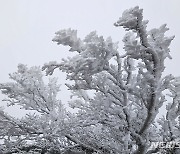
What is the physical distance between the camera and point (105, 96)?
142 inches

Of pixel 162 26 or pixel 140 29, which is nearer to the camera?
pixel 140 29

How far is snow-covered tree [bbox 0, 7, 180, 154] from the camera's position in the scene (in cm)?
272

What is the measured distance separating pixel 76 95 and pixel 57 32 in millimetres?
2437

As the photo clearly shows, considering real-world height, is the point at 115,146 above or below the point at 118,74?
below

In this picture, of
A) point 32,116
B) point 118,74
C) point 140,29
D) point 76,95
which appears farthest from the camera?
point 76,95

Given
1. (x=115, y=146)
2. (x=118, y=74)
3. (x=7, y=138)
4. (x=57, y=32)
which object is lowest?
(x=115, y=146)

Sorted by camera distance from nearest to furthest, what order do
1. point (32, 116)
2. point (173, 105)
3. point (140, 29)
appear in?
point (140, 29) < point (173, 105) < point (32, 116)

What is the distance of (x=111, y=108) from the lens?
11.5ft

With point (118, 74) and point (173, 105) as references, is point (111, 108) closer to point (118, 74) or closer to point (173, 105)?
point (118, 74)

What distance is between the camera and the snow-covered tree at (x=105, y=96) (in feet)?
8.94

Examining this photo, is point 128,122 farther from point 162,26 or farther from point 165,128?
point 162,26

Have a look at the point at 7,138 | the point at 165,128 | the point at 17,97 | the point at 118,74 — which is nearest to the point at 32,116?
the point at 17,97

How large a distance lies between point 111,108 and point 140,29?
1.37 m

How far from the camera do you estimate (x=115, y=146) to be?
373cm
